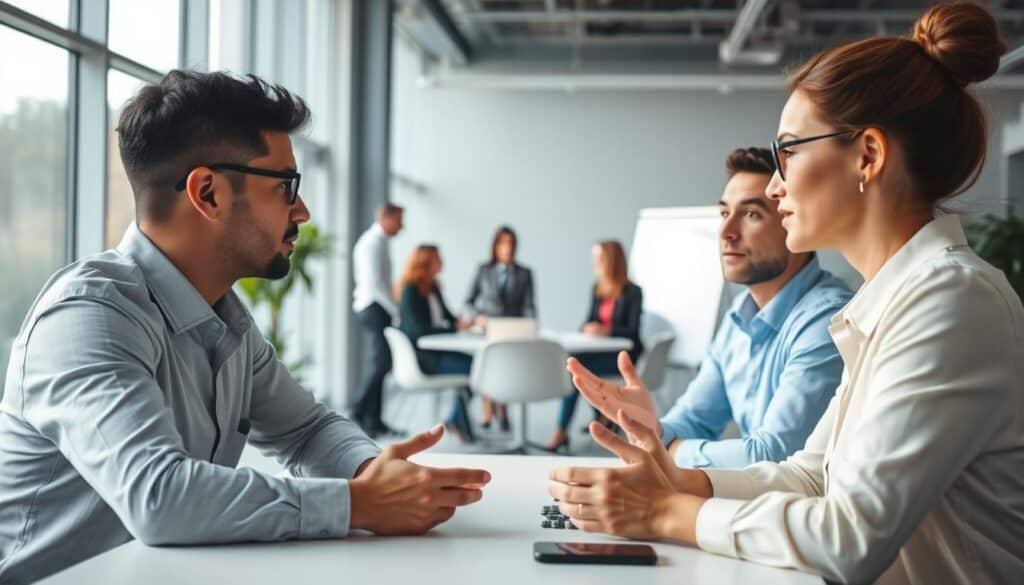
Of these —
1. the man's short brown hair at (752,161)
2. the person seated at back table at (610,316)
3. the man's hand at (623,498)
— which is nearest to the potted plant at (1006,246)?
the person seated at back table at (610,316)

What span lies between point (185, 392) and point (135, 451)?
29 centimetres

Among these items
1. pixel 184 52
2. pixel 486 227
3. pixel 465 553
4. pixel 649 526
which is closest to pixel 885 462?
pixel 649 526

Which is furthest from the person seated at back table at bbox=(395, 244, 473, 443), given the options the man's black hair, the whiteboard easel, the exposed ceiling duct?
the man's black hair

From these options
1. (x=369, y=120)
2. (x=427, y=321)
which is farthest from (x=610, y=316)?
(x=369, y=120)

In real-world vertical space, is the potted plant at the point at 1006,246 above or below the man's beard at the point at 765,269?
above

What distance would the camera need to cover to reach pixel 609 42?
1270 cm

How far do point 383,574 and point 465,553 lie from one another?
0.13 m

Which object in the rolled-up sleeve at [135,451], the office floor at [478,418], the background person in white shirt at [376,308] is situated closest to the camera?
the rolled-up sleeve at [135,451]

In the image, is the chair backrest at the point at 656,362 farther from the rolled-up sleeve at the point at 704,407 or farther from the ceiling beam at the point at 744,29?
the rolled-up sleeve at the point at 704,407

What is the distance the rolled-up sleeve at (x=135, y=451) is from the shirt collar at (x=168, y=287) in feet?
0.39

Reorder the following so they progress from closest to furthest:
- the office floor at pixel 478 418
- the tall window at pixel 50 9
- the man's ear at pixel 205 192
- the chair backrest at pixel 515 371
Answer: the man's ear at pixel 205 192, the tall window at pixel 50 9, the chair backrest at pixel 515 371, the office floor at pixel 478 418

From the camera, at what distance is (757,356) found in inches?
Result: 95.2

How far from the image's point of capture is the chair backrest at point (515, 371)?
578 centimetres

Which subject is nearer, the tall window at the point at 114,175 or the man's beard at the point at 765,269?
the man's beard at the point at 765,269
